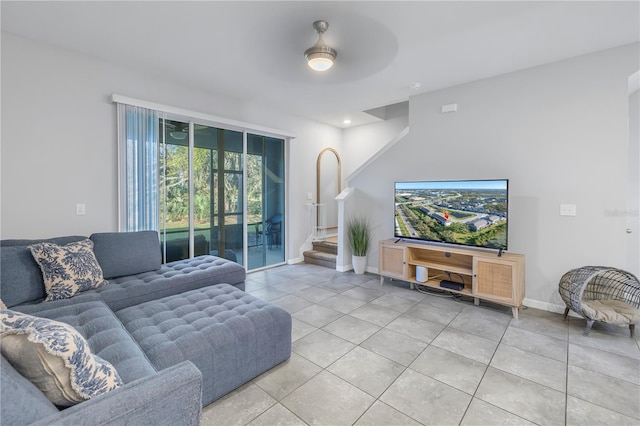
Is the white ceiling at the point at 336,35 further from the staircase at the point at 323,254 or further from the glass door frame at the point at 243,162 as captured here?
the staircase at the point at 323,254

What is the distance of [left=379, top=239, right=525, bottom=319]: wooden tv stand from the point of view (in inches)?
122

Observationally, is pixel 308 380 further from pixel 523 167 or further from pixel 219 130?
pixel 219 130

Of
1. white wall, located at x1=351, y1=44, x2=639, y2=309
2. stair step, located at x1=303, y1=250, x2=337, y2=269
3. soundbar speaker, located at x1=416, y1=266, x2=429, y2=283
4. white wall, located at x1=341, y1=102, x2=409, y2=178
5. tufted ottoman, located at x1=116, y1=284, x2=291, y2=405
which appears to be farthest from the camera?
white wall, located at x1=341, y1=102, x2=409, y2=178

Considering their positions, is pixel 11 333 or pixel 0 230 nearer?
pixel 11 333

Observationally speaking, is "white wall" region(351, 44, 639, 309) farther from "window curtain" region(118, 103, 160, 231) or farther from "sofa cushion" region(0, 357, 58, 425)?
"sofa cushion" region(0, 357, 58, 425)

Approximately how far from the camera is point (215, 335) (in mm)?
1855

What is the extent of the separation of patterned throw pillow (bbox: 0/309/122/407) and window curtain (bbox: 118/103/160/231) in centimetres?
258

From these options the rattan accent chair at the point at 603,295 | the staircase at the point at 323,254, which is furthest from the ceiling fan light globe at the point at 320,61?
the staircase at the point at 323,254

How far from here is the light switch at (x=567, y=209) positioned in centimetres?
316

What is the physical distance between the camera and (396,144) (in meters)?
4.53

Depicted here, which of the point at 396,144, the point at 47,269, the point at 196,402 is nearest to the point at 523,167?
the point at 396,144

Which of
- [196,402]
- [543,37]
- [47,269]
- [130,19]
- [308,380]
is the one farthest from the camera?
[543,37]

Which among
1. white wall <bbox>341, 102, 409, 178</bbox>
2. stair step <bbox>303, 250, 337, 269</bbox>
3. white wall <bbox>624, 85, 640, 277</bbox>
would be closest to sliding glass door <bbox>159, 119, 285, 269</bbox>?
stair step <bbox>303, 250, 337, 269</bbox>

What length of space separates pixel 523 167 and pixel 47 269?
4.80 m
